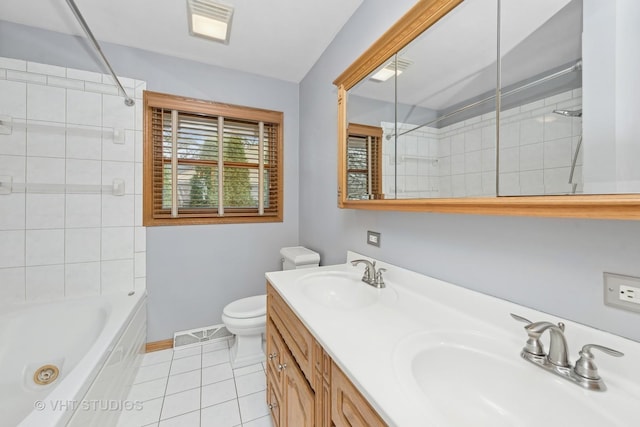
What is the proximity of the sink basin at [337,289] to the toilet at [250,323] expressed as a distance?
0.57m

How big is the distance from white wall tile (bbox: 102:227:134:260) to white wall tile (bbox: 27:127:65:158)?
622 mm

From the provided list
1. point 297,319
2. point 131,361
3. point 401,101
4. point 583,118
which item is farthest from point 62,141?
point 583,118

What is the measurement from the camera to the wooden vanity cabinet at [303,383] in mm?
666

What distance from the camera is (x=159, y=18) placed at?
5.59 feet

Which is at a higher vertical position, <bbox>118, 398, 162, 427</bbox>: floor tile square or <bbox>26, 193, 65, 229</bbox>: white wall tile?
<bbox>26, 193, 65, 229</bbox>: white wall tile

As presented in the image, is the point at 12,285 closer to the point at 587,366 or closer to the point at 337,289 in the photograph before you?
the point at 337,289

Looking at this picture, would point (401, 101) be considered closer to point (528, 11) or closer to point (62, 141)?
point (528, 11)

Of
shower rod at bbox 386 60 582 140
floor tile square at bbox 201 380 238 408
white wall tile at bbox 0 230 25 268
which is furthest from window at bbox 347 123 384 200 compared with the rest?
white wall tile at bbox 0 230 25 268

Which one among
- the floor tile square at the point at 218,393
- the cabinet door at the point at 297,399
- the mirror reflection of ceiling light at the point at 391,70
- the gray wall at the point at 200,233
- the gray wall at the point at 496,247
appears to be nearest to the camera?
the gray wall at the point at 496,247

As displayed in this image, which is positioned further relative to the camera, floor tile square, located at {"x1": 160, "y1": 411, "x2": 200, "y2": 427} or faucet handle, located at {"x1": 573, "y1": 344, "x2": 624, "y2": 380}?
floor tile square, located at {"x1": 160, "y1": 411, "x2": 200, "y2": 427}

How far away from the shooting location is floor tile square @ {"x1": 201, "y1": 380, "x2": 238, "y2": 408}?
62.8 inches

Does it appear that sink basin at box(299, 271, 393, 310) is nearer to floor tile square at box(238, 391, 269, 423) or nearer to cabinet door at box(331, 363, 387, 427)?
cabinet door at box(331, 363, 387, 427)

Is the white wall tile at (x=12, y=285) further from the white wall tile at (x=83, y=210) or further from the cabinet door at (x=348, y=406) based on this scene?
the cabinet door at (x=348, y=406)
